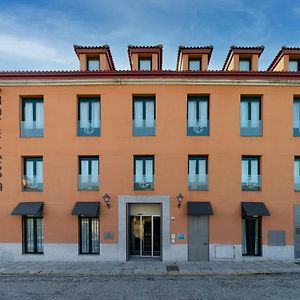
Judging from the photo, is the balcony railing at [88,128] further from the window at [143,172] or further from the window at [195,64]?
the window at [195,64]

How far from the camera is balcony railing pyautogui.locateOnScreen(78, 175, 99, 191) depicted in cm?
1568

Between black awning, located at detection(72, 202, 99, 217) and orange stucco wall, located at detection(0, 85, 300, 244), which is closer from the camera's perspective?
black awning, located at detection(72, 202, 99, 217)

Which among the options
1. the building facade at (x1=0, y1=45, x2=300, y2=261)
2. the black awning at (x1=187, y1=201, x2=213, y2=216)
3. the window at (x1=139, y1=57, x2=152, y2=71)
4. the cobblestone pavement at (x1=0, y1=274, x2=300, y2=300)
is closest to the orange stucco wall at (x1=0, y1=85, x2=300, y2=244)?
the building facade at (x1=0, y1=45, x2=300, y2=261)

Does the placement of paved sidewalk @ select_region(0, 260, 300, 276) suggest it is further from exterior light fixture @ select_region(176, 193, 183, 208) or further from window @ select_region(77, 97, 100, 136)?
window @ select_region(77, 97, 100, 136)

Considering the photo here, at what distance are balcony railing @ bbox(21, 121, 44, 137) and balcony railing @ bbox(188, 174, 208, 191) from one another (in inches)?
372

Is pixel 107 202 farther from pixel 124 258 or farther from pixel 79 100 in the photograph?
pixel 79 100

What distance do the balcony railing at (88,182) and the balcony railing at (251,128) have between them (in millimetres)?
9263

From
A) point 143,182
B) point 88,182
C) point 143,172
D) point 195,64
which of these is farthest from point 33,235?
point 195,64

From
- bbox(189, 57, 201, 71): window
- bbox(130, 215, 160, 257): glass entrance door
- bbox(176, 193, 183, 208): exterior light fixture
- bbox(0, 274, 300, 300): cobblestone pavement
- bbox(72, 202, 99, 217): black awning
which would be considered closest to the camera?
bbox(0, 274, 300, 300): cobblestone pavement

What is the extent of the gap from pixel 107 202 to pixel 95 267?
3546 millimetres

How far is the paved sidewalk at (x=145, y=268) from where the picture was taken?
43.8 ft

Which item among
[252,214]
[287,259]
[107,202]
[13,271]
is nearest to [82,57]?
[107,202]

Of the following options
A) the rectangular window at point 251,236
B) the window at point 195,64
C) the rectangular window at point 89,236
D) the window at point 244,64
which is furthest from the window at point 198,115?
the rectangular window at point 89,236

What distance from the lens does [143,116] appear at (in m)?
15.9
